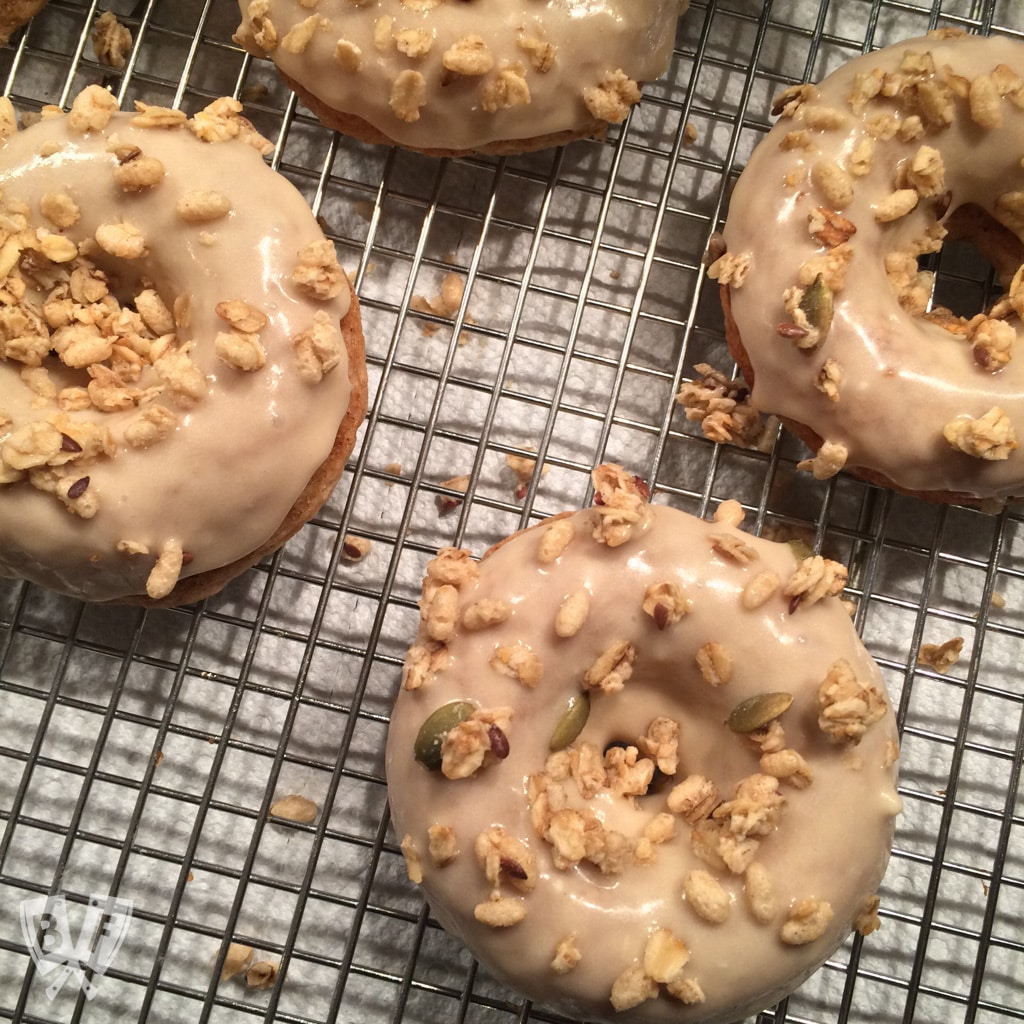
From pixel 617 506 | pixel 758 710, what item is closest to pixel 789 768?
pixel 758 710

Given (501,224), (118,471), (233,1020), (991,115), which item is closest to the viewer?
(118,471)

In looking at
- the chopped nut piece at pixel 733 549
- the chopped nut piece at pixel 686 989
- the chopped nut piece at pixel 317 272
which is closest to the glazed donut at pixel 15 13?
the chopped nut piece at pixel 317 272

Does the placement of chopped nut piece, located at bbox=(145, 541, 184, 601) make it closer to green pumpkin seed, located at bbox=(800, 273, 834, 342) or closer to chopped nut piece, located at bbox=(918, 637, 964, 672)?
green pumpkin seed, located at bbox=(800, 273, 834, 342)

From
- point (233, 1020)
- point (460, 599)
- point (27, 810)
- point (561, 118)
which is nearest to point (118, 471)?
point (460, 599)

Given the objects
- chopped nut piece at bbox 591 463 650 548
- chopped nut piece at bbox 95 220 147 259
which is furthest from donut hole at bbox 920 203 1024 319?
chopped nut piece at bbox 95 220 147 259

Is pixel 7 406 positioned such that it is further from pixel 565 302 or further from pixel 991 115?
pixel 991 115

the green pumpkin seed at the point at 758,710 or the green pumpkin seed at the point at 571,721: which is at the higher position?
the green pumpkin seed at the point at 758,710

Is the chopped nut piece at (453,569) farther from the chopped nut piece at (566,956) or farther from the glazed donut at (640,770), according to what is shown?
the chopped nut piece at (566,956)
